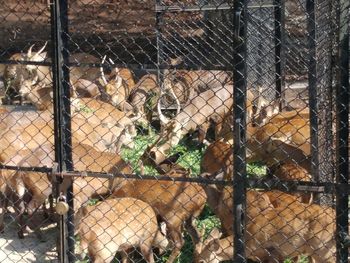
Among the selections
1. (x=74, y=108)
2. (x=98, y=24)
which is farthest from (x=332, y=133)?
(x=98, y=24)

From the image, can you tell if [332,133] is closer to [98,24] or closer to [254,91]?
[254,91]

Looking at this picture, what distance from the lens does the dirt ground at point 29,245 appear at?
677cm

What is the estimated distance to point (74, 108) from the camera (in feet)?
32.6

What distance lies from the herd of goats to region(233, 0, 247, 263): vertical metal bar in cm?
68

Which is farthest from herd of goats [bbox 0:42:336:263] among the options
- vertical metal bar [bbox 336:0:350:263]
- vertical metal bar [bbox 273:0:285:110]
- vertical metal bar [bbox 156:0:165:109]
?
vertical metal bar [bbox 336:0:350:263]

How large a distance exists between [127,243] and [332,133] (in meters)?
1.80

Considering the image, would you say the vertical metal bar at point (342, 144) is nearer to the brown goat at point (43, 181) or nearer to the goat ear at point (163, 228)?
the goat ear at point (163, 228)

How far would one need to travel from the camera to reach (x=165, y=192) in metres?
6.91

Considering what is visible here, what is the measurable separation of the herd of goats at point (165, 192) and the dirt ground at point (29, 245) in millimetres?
92

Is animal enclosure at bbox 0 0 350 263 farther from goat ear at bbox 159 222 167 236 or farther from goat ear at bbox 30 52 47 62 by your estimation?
goat ear at bbox 30 52 47 62

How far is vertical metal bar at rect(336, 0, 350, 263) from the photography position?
4918 millimetres

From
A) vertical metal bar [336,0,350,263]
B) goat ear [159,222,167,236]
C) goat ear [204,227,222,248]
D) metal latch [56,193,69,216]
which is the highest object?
vertical metal bar [336,0,350,263]

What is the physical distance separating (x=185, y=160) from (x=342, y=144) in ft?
14.8

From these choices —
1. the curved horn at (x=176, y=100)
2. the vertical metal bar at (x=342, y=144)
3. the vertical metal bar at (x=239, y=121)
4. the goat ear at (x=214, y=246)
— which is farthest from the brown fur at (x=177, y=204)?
the curved horn at (x=176, y=100)
